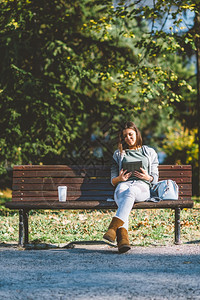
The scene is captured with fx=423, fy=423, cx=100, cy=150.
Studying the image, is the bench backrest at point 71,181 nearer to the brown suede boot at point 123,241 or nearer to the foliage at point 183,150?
the brown suede boot at point 123,241

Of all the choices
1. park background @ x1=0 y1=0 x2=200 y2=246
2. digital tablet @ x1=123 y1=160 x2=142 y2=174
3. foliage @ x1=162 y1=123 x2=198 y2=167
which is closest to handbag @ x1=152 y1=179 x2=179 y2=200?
digital tablet @ x1=123 y1=160 x2=142 y2=174

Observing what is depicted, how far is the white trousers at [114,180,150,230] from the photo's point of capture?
4.79m

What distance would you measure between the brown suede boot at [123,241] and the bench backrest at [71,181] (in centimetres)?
115

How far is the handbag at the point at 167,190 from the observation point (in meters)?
5.21

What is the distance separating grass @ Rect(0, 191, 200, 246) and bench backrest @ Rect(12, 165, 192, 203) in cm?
53

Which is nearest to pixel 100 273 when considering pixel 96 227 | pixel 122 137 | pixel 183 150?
pixel 122 137

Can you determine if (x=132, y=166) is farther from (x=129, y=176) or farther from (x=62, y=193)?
(x=62, y=193)

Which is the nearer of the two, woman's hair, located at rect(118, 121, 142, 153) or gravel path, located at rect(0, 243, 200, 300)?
gravel path, located at rect(0, 243, 200, 300)

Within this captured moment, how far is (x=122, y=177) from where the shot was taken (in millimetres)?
5270

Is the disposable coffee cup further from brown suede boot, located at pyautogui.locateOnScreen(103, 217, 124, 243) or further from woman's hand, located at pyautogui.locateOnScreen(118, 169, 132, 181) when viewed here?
brown suede boot, located at pyautogui.locateOnScreen(103, 217, 124, 243)

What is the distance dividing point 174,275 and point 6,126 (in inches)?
321

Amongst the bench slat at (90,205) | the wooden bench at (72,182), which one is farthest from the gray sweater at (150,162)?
the bench slat at (90,205)

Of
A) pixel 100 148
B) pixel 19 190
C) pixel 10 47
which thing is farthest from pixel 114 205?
pixel 100 148

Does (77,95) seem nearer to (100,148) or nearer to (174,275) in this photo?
(100,148)
